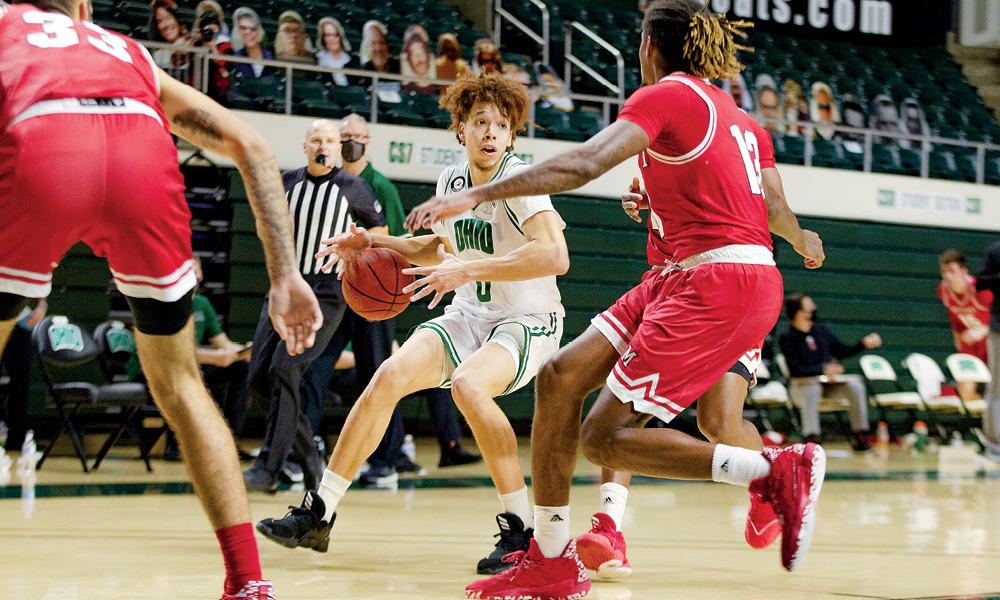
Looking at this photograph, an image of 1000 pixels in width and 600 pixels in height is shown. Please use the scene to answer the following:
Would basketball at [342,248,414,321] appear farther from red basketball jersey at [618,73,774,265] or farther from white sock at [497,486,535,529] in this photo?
red basketball jersey at [618,73,774,265]

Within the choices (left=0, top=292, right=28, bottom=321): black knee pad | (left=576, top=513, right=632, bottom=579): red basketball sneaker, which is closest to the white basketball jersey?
(left=576, top=513, right=632, bottom=579): red basketball sneaker

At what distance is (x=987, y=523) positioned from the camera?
5.61m

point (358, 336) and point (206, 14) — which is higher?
point (206, 14)

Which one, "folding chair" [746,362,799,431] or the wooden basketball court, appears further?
"folding chair" [746,362,799,431]

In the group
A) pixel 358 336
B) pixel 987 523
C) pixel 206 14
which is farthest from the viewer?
pixel 206 14

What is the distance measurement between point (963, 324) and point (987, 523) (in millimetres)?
5433

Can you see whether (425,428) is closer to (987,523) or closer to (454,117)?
(987,523)

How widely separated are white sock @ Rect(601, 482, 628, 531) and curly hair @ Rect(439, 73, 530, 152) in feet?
4.39

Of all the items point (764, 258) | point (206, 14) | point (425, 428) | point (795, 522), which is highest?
point (206, 14)

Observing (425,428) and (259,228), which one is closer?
(259,228)

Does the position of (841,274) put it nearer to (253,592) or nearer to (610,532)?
(610,532)

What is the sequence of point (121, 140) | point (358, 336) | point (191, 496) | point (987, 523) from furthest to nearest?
point (358, 336) < point (191, 496) < point (987, 523) < point (121, 140)

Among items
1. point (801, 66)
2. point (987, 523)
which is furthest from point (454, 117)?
point (801, 66)

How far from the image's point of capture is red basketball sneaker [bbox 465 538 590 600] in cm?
345
